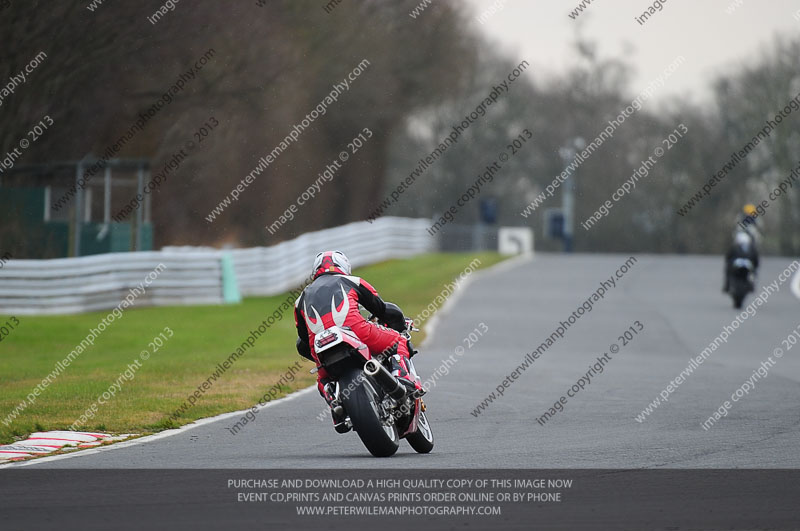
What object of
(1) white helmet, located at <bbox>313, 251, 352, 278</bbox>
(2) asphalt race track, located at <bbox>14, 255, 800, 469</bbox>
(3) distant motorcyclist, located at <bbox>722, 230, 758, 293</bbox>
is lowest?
(2) asphalt race track, located at <bbox>14, 255, 800, 469</bbox>

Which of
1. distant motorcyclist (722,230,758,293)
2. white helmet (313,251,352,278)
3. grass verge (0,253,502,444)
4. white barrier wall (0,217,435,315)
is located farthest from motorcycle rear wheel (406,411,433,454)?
distant motorcyclist (722,230,758,293)

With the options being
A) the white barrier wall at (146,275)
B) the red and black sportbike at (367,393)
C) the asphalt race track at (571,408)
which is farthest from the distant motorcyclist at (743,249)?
the red and black sportbike at (367,393)

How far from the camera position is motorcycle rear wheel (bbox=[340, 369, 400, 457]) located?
378 inches

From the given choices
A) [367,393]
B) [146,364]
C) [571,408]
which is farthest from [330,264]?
[146,364]

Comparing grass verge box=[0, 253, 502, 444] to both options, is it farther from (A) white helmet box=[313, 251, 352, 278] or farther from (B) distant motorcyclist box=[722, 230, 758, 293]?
(B) distant motorcyclist box=[722, 230, 758, 293]

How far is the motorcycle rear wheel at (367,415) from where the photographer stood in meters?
9.60

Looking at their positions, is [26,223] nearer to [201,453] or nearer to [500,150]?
[201,453]

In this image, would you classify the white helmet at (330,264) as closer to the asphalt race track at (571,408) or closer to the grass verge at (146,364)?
the asphalt race track at (571,408)

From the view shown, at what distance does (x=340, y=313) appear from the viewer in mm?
10070

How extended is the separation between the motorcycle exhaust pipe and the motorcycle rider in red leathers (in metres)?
0.22

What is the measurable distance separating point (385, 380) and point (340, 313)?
2.22 ft

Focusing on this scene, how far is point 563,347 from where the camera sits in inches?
861

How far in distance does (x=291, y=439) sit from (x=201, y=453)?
46.2 inches
